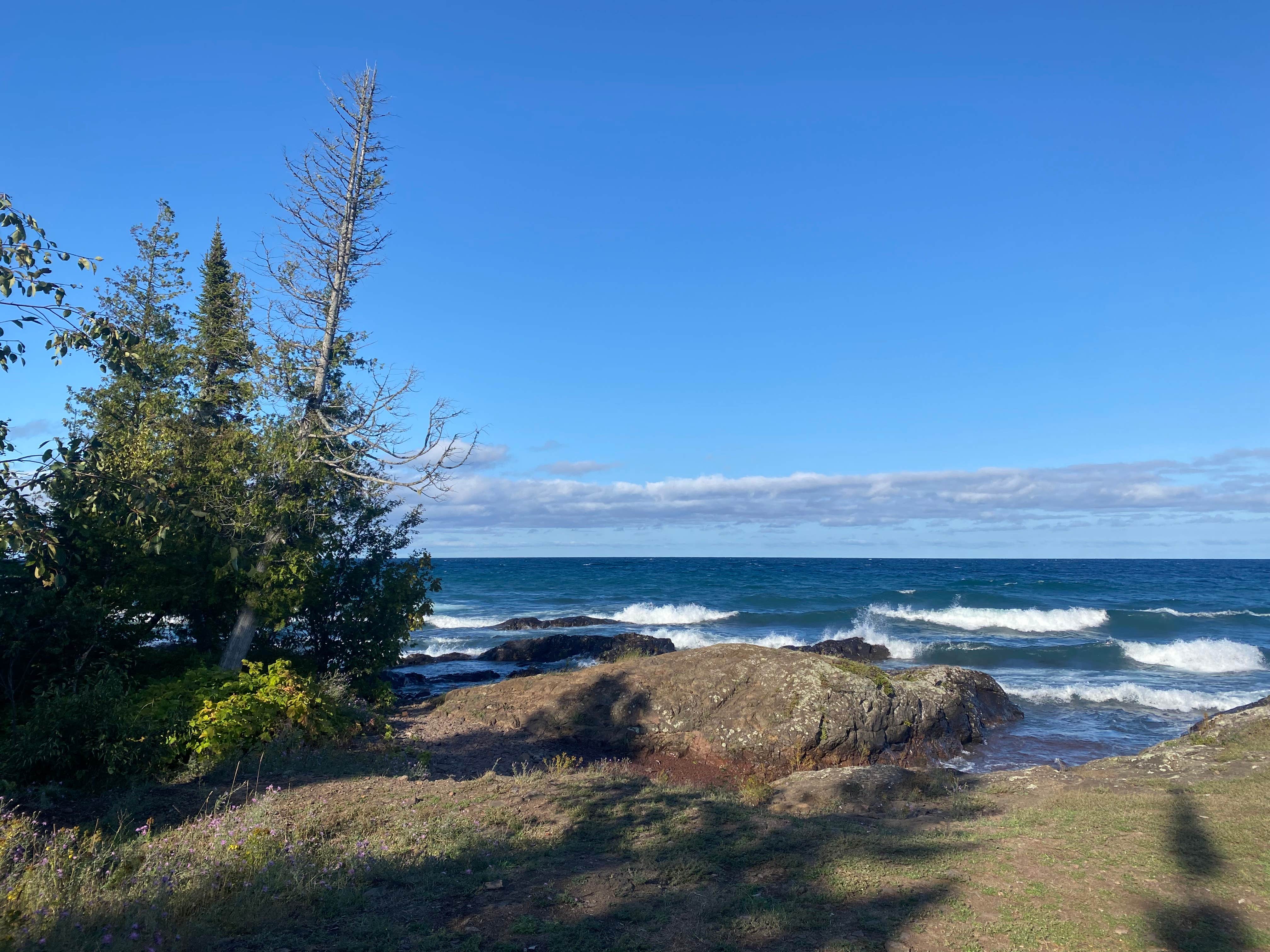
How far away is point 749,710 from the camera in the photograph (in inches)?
504

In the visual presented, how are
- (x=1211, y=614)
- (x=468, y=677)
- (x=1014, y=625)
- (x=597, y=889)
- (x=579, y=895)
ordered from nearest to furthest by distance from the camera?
(x=579, y=895) < (x=597, y=889) < (x=468, y=677) < (x=1014, y=625) < (x=1211, y=614)

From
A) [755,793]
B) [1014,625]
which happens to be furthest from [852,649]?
[755,793]

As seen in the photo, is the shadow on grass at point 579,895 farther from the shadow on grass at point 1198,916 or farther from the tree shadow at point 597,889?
the shadow on grass at point 1198,916

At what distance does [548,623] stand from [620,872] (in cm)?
3376

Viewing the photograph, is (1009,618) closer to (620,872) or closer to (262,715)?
(262,715)

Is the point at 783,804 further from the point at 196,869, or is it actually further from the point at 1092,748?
the point at 1092,748

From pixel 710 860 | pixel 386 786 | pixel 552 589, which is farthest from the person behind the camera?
pixel 552 589

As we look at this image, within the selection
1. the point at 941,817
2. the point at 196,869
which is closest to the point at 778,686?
the point at 941,817

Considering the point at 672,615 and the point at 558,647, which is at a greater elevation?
the point at 558,647

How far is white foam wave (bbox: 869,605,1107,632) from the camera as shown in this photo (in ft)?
129

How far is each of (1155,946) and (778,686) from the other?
8.55 m

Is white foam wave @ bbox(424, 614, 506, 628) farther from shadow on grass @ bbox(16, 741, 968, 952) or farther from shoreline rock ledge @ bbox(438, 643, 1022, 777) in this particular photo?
shadow on grass @ bbox(16, 741, 968, 952)

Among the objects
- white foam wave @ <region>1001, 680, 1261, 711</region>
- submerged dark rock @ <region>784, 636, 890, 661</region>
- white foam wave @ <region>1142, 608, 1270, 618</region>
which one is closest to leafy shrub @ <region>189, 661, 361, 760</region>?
white foam wave @ <region>1001, 680, 1261, 711</region>

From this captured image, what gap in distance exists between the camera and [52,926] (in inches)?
168
